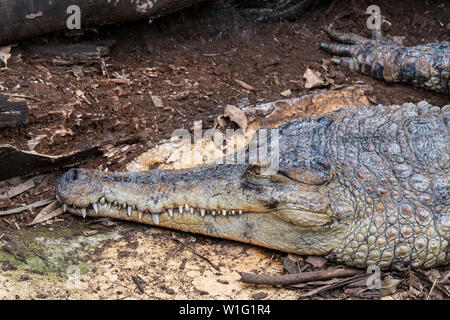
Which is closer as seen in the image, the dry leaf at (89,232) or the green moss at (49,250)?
the green moss at (49,250)

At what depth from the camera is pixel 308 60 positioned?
5.49 m

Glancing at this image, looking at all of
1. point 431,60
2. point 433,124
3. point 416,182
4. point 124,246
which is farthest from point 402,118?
point 124,246

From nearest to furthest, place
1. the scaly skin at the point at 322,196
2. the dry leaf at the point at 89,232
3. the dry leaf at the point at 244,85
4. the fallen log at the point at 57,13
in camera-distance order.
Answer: the scaly skin at the point at 322,196, the dry leaf at the point at 89,232, the fallen log at the point at 57,13, the dry leaf at the point at 244,85

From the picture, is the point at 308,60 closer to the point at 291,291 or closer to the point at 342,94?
the point at 342,94

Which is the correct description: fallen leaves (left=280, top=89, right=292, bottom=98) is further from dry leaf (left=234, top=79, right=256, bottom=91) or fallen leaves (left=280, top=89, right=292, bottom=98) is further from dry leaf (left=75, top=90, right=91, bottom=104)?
dry leaf (left=75, top=90, right=91, bottom=104)

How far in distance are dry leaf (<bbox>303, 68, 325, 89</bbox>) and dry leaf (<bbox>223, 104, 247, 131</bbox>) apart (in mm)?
757

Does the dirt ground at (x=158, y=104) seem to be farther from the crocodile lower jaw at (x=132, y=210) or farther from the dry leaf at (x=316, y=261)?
the crocodile lower jaw at (x=132, y=210)

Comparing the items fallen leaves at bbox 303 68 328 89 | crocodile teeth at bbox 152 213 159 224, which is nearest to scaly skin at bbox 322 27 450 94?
fallen leaves at bbox 303 68 328 89

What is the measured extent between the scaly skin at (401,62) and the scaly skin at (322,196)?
1.66m

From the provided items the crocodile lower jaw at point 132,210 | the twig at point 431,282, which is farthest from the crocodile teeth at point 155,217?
the twig at point 431,282

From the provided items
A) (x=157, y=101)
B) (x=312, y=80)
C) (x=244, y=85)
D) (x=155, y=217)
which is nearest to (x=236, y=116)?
(x=244, y=85)

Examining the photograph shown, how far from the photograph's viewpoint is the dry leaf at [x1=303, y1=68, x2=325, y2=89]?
5195 mm

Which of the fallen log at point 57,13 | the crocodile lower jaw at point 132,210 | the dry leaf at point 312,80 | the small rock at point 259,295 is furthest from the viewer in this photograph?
the dry leaf at point 312,80

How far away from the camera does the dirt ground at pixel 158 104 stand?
344cm
